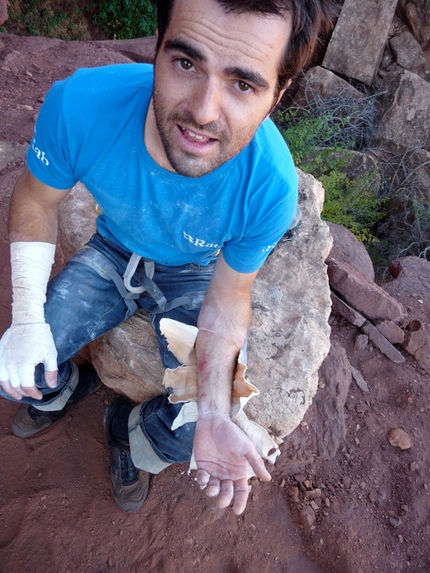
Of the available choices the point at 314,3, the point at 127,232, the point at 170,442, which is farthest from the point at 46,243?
the point at 314,3

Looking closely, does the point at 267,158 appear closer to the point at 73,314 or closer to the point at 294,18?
the point at 294,18

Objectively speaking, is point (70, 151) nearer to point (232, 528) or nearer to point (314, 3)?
point (314, 3)

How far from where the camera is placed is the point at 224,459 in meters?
1.44

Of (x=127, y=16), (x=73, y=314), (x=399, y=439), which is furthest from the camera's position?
(x=127, y=16)

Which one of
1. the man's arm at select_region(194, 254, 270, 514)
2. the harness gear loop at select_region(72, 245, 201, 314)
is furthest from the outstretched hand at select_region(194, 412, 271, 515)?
the harness gear loop at select_region(72, 245, 201, 314)

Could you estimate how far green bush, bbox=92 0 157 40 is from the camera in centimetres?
785

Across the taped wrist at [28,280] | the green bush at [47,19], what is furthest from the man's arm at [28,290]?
the green bush at [47,19]

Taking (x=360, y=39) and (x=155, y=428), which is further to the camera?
(x=360, y=39)

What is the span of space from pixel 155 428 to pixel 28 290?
74cm

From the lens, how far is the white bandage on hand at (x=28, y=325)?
1631mm

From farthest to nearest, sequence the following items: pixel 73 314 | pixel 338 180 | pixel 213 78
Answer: pixel 338 180, pixel 73 314, pixel 213 78

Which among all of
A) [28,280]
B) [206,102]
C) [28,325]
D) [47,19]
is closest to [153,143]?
[206,102]

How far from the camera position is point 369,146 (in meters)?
5.67

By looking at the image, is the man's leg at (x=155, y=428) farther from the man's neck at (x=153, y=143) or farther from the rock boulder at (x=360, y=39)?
the rock boulder at (x=360, y=39)
